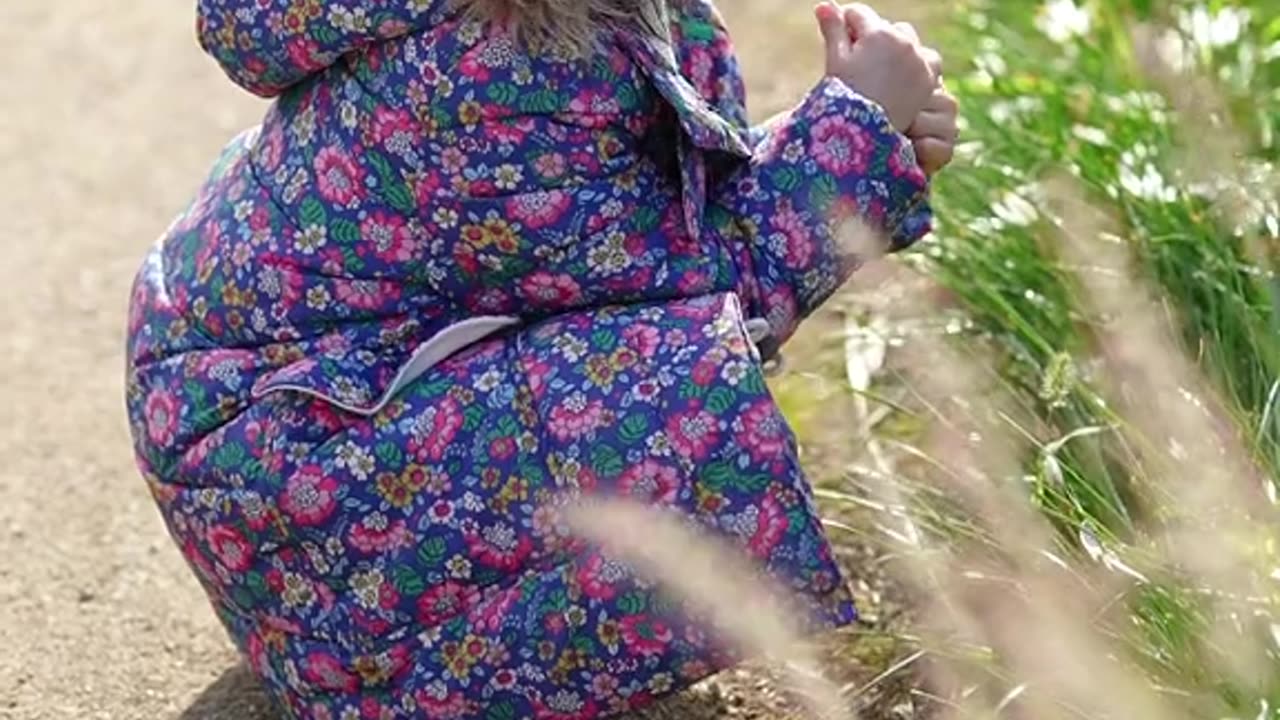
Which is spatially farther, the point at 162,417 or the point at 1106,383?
the point at 1106,383

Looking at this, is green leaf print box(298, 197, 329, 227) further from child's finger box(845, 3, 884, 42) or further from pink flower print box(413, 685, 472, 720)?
child's finger box(845, 3, 884, 42)

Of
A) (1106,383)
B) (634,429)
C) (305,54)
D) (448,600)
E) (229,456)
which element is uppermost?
(305,54)

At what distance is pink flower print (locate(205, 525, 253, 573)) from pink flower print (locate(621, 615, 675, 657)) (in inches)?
16.6

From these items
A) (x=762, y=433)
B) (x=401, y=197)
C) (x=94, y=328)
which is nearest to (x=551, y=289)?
(x=401, y=197)

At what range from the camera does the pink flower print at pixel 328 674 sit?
250cm

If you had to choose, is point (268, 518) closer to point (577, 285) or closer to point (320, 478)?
point (320, 478)

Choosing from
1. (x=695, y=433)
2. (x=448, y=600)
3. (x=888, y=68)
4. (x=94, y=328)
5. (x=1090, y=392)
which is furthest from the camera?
(x=94, y=328)

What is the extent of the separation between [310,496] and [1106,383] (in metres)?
0.98

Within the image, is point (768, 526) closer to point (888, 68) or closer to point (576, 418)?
point (576, 418)

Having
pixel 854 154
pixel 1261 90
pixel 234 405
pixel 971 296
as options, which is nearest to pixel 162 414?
pixel 234 405

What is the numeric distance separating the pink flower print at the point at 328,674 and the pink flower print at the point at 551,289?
44 cm

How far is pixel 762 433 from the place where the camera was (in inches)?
92.1

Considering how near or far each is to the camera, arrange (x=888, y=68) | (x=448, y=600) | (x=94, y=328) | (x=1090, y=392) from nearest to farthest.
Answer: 1. (x=448, y=600)
2. (x=888, y=68)
3. (x=1090, y=392)
4. (x=94, y=328)

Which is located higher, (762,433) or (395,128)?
(395,128)
